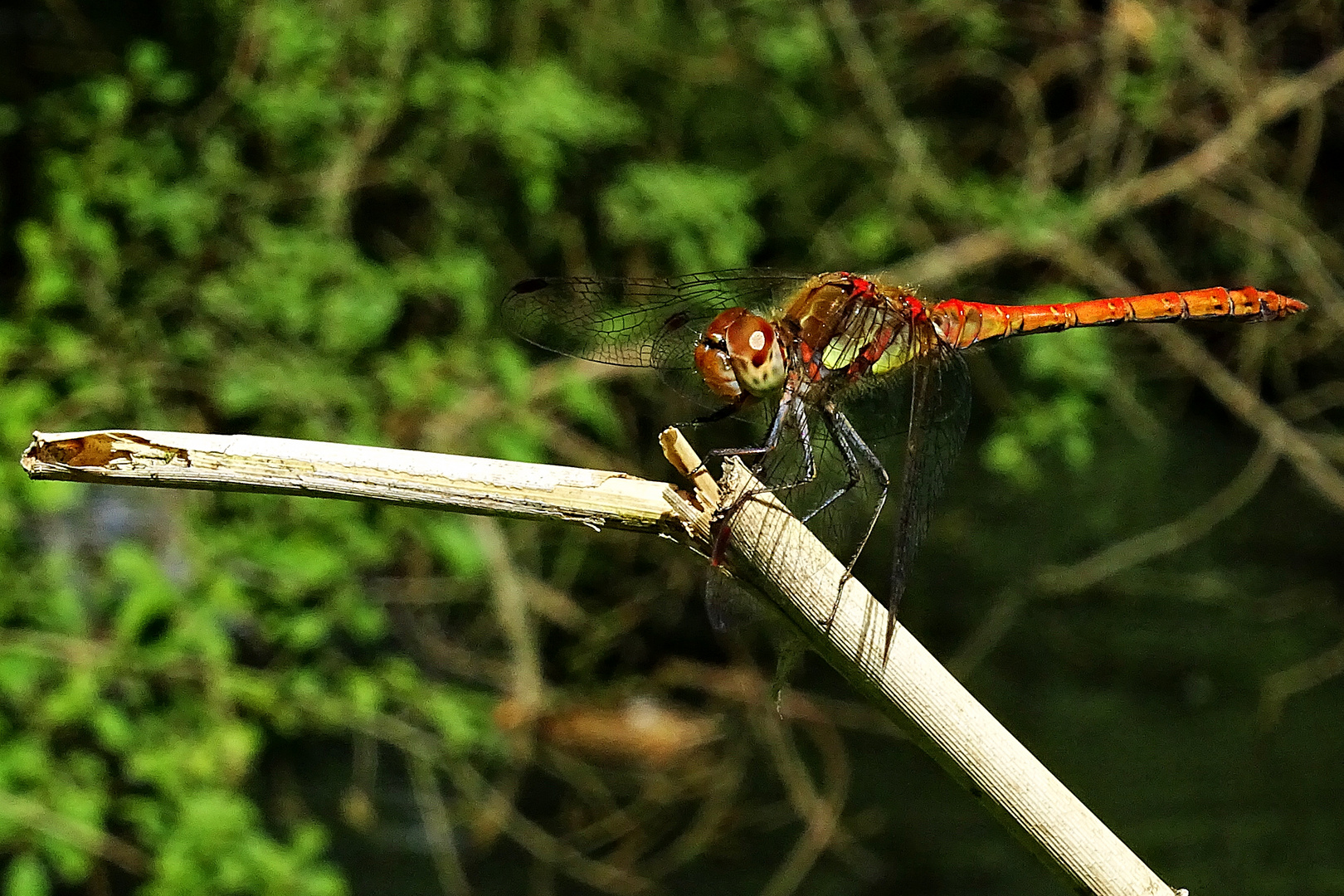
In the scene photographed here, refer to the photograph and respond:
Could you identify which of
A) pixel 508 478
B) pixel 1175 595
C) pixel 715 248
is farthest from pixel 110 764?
pixel 1175 595

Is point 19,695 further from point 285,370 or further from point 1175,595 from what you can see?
point 1175,595

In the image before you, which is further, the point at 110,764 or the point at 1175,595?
the point at 1175,595

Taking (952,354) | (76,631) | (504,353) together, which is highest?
(504,353)

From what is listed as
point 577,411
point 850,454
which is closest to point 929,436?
point 850,454

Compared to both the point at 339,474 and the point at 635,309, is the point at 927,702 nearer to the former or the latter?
the point at 339,474

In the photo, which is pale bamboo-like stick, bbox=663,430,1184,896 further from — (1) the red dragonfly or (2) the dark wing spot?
(2) the dark wing spot

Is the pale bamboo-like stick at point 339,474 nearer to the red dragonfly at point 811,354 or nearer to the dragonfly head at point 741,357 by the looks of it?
the red dragonfly at point 811,354

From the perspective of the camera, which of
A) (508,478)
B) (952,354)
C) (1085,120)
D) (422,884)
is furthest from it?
(1085,120)
